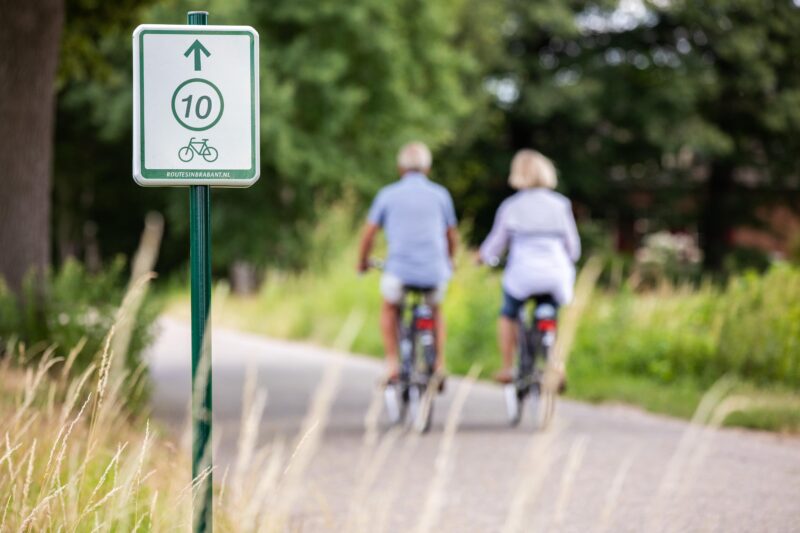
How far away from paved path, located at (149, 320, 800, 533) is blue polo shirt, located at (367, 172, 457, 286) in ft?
3.16

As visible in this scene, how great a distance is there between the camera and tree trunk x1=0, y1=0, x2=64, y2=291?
989 centimetres

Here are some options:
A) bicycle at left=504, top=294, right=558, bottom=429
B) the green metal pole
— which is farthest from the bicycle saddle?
the green metal pole

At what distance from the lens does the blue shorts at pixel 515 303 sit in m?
9.13

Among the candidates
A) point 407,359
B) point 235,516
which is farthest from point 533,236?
point 235,516

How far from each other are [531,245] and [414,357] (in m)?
1.12

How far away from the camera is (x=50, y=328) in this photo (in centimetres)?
845

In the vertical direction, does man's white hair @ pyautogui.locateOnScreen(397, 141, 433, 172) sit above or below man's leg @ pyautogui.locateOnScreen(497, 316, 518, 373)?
above

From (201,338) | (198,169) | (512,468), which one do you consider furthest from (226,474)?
(512,468)

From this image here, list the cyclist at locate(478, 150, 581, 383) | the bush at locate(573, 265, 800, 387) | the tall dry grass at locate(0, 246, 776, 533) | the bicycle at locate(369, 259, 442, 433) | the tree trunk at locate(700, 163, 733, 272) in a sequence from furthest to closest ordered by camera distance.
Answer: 1. the tree trunk at locate(700, 163, 733, 272)
2. the bush at locate(573, 265, 800, 387)
3. the bicycle at locate(369, 259, 442, 433)
4. the cyclist at locate(478, 150, 581, 383)
5. the tall dry grass at locate(0, 246, 776, 533)

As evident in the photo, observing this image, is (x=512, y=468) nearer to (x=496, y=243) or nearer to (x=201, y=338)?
(x=496, y=243)

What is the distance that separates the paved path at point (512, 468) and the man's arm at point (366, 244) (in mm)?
1124

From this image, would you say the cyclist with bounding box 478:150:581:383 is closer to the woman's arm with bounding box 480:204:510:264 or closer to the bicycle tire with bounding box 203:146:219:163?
the woman's arm with bounding box 480:204:510:264

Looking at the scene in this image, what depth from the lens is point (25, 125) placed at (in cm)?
1017

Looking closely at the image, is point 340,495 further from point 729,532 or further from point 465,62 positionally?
point 465,62
